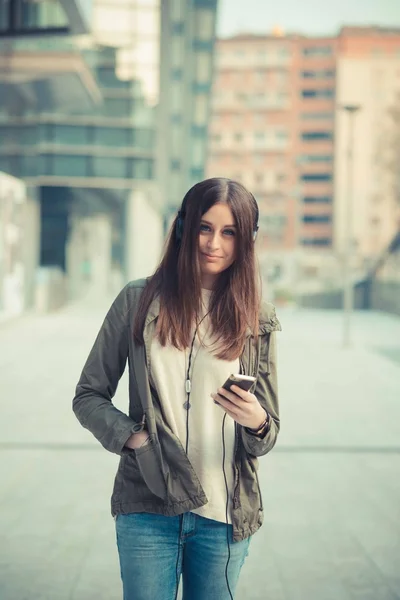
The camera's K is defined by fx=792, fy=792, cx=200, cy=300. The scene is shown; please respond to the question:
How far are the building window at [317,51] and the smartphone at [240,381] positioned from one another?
101800mm

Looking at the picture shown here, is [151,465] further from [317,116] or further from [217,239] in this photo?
[317,116]

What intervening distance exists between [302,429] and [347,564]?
163 inches

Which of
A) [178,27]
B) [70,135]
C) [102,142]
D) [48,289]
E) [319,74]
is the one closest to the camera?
[48,289]

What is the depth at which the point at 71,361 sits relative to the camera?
14664mm

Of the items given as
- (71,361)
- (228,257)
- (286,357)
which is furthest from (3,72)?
(228,257)

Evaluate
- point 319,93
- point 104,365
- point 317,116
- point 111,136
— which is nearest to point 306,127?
point 317,116

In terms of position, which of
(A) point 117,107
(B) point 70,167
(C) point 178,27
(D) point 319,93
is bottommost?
(B) point 70,167

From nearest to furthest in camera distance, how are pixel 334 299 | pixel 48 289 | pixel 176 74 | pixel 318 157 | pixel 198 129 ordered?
pixel 48 289
pixel 176 74
pixel 198 129
pixel 334 299
pixel 318 157

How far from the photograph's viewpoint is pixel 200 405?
7.02 ft

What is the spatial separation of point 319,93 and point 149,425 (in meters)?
101

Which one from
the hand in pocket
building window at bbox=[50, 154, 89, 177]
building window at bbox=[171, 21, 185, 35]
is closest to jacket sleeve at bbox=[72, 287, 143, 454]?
the hand in pocket

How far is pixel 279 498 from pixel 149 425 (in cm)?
404

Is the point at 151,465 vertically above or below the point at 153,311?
below

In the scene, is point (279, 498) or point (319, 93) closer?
point (279, 498)
